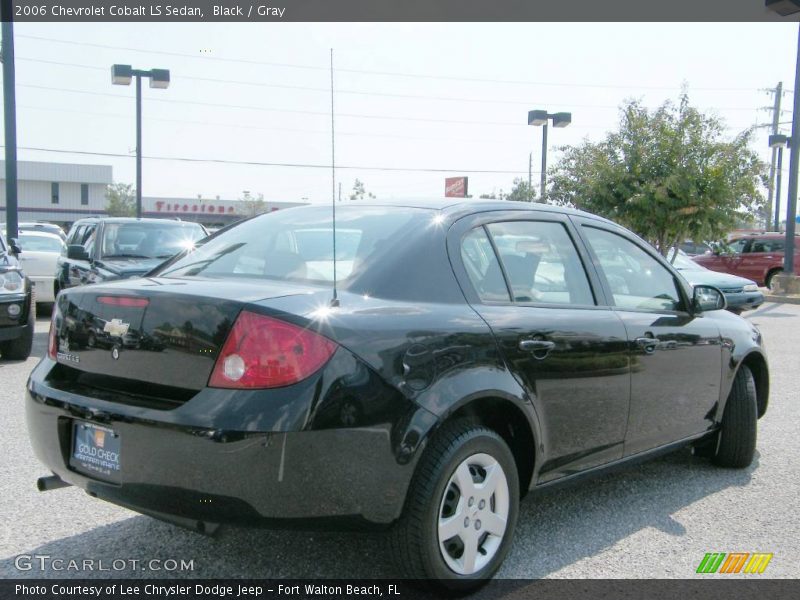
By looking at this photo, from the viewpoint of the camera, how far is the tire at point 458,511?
2.79m

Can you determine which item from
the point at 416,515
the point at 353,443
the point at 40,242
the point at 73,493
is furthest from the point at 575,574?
the point at 40,242

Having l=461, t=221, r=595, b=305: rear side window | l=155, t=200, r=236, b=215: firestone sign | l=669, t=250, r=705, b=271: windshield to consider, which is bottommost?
l=669, t=250, r=705, b=271: windshield

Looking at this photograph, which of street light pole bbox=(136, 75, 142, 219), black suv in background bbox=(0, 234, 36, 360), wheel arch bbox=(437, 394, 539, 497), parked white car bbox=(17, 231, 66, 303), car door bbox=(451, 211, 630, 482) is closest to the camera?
wheel arch bbox=(437, 394, 539, 497)

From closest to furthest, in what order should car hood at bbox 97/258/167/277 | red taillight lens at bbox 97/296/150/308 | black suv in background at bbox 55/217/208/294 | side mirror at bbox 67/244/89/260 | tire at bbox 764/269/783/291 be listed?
red taillight lens at bbox 97/296/150/308 → side mirror at bbox 67/244/89/260 → car hood at bbox 97/258/167/277 → black suv in background at bbox 55/217/208/294 → tire at bbox 764/269/783/291

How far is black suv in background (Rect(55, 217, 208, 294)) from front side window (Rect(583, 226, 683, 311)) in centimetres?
682

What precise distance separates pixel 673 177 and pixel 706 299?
1378 centimetres

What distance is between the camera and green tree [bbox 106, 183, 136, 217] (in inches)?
2564

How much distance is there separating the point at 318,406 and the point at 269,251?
1.14 m

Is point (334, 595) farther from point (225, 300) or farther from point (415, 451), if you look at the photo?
point (225, 300)

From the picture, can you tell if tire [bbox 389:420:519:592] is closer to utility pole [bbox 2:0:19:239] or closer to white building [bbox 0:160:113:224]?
utility pole [bbox 2:0:19:239]

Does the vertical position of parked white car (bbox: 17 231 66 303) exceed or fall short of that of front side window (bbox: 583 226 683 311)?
it falls short

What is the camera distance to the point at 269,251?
11.5 feet

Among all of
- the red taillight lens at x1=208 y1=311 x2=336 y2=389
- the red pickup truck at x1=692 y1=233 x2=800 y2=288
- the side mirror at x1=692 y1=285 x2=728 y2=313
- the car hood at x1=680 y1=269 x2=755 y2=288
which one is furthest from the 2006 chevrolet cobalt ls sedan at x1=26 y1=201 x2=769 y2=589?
the red pickup truck at x1=692 y1=233 x2=800 y2=288

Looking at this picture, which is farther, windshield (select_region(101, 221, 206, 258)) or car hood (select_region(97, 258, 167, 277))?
windshield (select_region(101, 221, 206, 258))
